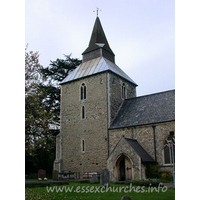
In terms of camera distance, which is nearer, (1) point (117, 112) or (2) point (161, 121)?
(2) point (161, 121)

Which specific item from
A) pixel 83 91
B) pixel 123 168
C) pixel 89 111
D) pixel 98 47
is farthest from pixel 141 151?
pixel 98 47

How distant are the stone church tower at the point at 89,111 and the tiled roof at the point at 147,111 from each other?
944mm

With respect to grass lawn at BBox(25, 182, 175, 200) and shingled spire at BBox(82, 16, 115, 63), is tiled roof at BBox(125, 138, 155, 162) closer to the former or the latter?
grass lawn at BBox(25, 182, 175, 200)

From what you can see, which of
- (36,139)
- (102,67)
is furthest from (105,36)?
(36,139)

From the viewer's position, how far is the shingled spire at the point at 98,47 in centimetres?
2684

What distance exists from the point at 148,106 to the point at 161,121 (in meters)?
3.08

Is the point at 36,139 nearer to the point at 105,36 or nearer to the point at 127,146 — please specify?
the point at 127,146

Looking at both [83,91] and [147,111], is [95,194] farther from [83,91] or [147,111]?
[83,91]

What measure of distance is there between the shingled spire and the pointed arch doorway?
12.5m

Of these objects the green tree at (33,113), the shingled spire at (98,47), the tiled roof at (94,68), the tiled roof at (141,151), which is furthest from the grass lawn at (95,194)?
the shingled spire at (98,47)

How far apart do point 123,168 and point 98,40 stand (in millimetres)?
15335

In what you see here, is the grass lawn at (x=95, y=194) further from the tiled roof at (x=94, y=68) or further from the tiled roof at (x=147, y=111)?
the tiled roof at (x=94, y=68)

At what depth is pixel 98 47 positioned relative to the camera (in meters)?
26.7

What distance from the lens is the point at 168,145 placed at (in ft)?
59.6
